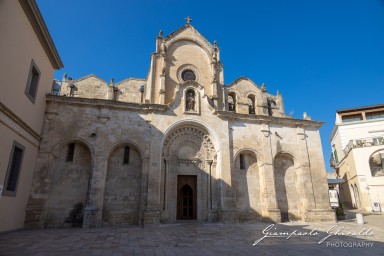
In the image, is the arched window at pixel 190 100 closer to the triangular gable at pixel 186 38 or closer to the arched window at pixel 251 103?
the triangular gable at pixel 186 38

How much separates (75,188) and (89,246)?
6.96 meters

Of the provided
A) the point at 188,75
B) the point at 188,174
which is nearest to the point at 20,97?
the point at 188,174

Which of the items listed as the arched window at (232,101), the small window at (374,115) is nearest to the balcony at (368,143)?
the small window at (374,115)

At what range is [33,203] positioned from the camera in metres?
12.5

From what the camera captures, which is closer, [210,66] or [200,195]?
[200,195]

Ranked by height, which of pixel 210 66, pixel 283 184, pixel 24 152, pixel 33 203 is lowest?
pixel 33 203

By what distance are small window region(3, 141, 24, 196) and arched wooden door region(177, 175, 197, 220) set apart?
29.1 ft

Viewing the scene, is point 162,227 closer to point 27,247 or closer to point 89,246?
point 89,246

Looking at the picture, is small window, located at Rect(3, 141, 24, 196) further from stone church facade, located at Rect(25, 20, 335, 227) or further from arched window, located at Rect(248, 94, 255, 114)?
arched window, located at Rect(248, 94, 255, 114)

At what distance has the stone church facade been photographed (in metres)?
13.8

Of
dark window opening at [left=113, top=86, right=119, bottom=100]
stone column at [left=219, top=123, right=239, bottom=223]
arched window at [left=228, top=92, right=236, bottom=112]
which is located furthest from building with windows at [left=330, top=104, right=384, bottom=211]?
dark window opening at [left=113, top=86, right=119, bottom=100]

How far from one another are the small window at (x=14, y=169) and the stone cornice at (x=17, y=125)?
2.14ft

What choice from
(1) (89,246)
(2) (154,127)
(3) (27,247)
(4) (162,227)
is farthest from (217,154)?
(3) (27,247)

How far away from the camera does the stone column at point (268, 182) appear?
16.0 m
